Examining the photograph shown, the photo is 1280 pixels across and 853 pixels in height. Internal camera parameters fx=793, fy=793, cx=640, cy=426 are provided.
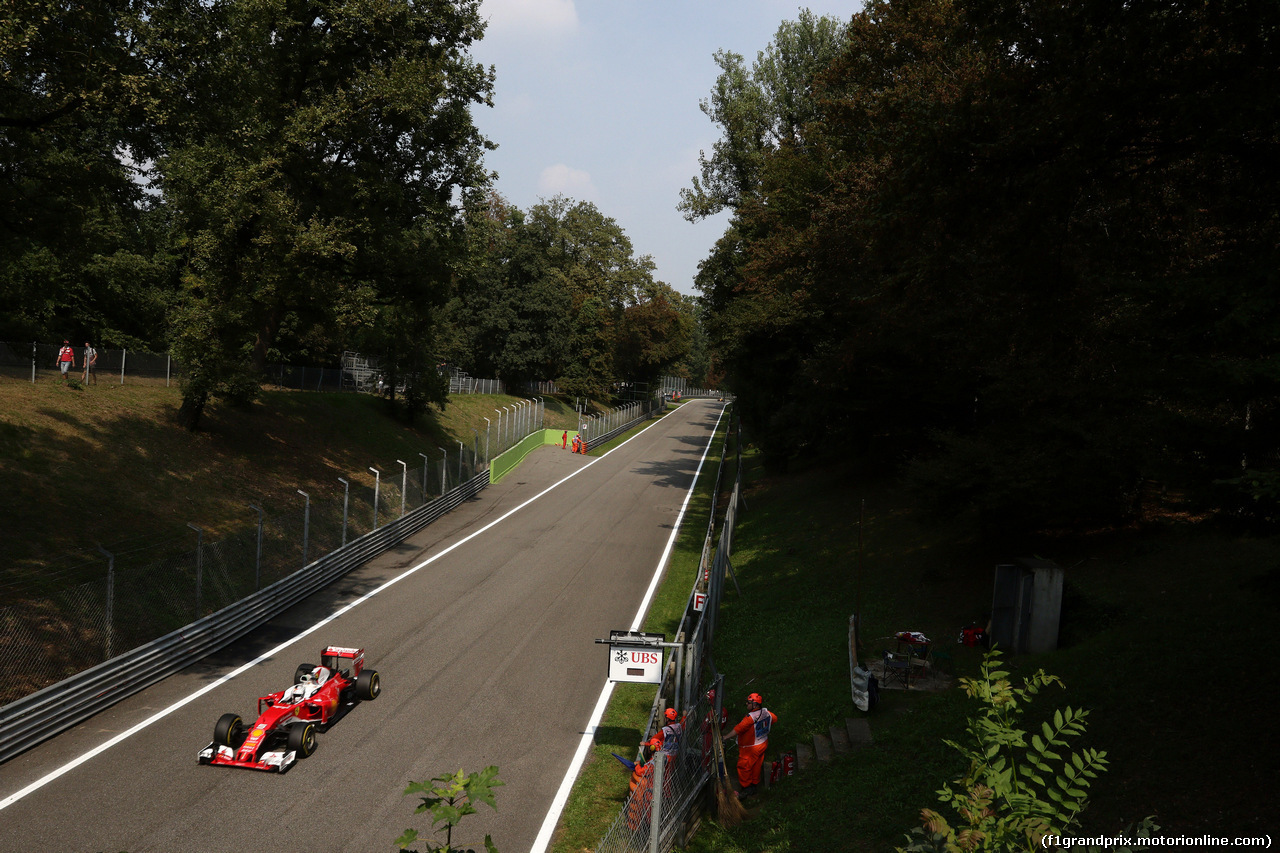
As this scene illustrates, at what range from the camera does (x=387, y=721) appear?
12891 millimetres

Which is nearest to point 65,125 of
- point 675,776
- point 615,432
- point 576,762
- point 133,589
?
point 133,589

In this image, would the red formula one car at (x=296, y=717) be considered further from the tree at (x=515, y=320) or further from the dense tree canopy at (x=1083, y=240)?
the tree at (x=515, y=320)

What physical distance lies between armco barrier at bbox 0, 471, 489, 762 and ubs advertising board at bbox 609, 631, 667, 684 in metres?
8.10

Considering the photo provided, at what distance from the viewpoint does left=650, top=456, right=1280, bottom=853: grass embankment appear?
775 centimetres

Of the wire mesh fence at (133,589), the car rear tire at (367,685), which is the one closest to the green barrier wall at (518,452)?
the wire mesh fence at (133,589)

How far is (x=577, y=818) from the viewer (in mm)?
10461

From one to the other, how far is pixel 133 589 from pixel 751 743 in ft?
39.4

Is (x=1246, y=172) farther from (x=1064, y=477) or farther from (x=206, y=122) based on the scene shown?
(x=206, y=122)

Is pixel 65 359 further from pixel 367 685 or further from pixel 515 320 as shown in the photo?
pixel 515 320

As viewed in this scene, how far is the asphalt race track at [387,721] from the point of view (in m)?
9.57

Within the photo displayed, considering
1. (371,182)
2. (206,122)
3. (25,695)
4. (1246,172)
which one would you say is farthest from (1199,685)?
(371,182)

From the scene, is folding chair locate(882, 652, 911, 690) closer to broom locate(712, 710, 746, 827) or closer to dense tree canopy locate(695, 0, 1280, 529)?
broom locate(712, 710, 746, 827)

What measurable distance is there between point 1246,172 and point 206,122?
17732mm

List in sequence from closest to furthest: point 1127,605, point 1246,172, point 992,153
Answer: point 1246,172, point 992,153, point 1127,605
